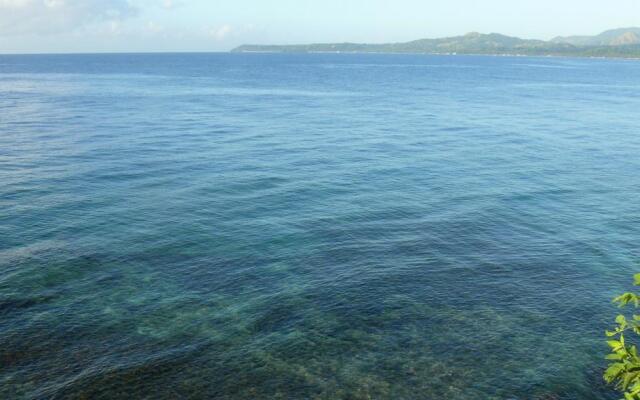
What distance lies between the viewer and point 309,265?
4809 centimetres

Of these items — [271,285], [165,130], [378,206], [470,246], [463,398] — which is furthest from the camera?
[165,130]

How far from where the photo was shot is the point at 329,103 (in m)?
157

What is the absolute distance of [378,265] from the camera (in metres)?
48.0

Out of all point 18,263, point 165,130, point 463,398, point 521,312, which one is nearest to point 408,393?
point 463,398

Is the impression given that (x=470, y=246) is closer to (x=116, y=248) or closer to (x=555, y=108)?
(x=116, y=248)

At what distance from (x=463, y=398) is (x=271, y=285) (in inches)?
756

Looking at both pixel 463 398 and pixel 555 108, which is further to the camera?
pixel 555 108

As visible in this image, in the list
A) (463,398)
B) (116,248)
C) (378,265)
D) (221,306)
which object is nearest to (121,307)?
(221,306)

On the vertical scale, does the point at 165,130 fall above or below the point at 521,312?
above

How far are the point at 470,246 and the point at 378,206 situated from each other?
1447 centimetres

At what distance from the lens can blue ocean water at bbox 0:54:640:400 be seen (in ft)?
110

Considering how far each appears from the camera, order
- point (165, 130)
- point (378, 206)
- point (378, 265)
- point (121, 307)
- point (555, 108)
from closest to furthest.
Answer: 1. point (121, 307)
2. point (378, 265)
3. point (378, 206)
4. point (165, 130)
5. point (555, 108)

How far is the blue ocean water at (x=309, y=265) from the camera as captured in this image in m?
33.4

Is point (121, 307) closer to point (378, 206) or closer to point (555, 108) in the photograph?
point (378, 206)
